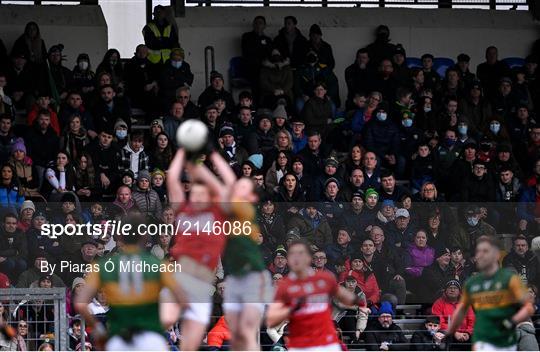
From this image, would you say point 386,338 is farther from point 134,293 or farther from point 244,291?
point 134,293

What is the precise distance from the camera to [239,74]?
2817 cm

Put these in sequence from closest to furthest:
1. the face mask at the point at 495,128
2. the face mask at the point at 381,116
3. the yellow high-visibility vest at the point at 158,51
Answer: the face mask at the point at 381,116 → the face mask at the point at 495,128 → the yellow high-visibility vest at the point at 158,51

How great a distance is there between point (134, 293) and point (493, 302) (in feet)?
11.1

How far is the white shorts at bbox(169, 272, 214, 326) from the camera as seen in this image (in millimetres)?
16062

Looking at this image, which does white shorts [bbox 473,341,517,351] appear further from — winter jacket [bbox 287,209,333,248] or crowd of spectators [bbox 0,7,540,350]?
winter jacket [bbox 287,209,333,248]

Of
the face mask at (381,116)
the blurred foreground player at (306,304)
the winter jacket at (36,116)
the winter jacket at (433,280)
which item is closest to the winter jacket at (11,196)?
the winter jacket at (36,116)

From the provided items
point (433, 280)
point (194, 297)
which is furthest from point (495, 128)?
point (194, 297)

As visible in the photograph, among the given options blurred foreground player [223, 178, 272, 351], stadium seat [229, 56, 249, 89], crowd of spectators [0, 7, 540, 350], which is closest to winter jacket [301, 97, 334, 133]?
crowd of spectators [0, 7, 540, 350]

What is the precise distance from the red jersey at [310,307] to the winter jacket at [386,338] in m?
5.23

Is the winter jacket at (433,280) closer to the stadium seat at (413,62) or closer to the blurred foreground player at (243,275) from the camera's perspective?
the stadium seat at (413,62)

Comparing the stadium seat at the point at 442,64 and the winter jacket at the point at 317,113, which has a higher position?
the stadium seat at the point at 442,64

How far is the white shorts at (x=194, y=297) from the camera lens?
16062 millimetres

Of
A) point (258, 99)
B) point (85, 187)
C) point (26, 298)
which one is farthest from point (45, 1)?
point (26, 298)

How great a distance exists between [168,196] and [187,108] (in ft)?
8.56
